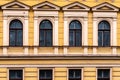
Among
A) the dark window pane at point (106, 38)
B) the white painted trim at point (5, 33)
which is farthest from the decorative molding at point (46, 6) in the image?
the dark window pane at point (106, 38)

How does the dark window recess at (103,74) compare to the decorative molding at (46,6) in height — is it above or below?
below

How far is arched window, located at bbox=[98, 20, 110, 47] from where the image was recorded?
3112cm

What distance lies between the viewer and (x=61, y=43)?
1211 inches

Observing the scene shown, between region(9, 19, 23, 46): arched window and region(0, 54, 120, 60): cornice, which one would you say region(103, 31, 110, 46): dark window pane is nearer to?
region(0, 54, 120, 60): cornice

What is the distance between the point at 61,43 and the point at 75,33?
0.95 metres

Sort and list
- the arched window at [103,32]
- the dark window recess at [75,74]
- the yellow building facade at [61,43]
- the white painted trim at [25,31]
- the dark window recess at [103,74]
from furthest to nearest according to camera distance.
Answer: the arched window at [103,32], the dark window recess at [103,74], the dark window recess at [75,74], the white painted trim at [25,31], the yellow building facade at [61,43]

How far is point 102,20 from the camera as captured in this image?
102ft

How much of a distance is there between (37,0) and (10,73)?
414 cm

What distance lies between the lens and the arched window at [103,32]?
31125 mm

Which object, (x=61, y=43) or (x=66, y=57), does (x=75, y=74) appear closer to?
(x=66, y=57)

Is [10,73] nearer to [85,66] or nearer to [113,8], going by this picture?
[85,66]

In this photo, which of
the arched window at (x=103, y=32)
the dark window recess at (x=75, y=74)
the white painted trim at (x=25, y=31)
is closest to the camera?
the white painted trim at (x=25, y=31)

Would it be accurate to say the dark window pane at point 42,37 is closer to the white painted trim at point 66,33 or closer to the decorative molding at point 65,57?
the decorative molding at point 65,57

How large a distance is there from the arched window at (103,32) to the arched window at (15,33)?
4247 mm
